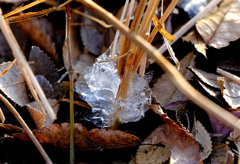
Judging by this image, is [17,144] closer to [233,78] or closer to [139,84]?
[139,84]

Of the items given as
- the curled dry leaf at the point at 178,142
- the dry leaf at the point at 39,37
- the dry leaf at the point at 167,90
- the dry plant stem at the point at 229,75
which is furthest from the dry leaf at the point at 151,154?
the dry leaf at the point at 39,37

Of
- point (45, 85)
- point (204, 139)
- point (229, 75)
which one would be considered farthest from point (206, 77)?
point (45, 85)

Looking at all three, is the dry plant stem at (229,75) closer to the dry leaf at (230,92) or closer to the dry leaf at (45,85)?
the dry leaf at (230,92)

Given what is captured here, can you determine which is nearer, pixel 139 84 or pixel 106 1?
pixel 139 84

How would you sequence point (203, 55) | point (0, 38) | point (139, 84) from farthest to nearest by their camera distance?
point (0, 38), point (203, 55), point (139, 84)

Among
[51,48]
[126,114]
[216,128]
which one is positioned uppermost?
[51,48]

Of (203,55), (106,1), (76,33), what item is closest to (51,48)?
(76,33)
